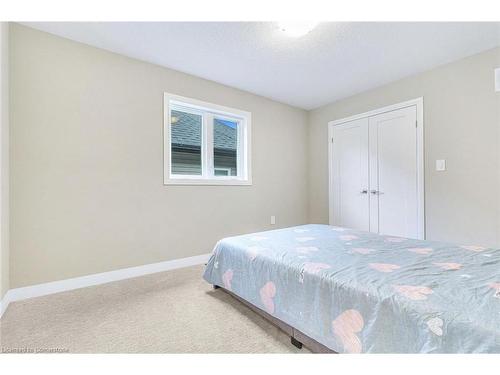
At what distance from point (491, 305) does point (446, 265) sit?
1.54 feet

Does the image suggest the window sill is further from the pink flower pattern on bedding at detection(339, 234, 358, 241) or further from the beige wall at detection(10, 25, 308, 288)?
the pink flower pattern on bedding at detection(339, 234, 358, 241)

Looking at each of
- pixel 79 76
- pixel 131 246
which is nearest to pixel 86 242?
pixel 131 246

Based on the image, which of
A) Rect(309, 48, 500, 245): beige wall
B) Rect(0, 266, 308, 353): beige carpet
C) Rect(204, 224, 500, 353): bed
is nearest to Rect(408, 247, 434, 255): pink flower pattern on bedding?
Rect(204, 224, 500, 353): bed

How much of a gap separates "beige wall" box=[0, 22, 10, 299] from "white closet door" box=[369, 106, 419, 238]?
152 inches

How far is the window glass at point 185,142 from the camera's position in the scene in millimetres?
2842

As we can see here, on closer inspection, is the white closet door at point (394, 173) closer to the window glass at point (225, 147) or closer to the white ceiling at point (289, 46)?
the white ceiling at point (289, 46)

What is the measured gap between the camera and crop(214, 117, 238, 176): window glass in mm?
3195

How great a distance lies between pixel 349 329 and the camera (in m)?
1.04

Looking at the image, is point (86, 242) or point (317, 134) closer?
point (86, 242)

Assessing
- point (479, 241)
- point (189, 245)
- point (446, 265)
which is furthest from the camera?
point (189, 245)

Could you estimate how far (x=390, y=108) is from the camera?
3.03 metres

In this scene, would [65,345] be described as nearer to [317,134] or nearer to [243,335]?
[243,335]

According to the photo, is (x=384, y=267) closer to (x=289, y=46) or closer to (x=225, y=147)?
(x=289, y=46)

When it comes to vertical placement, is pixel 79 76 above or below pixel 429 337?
above
